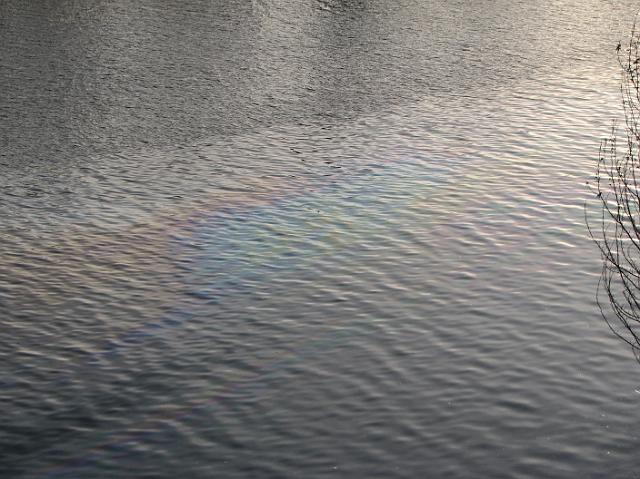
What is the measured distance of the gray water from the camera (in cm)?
1327

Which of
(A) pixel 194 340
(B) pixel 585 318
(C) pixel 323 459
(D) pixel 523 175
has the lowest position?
(C) pixel 323 459

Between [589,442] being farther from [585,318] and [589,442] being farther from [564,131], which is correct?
[564,131]

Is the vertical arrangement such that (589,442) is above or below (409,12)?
below

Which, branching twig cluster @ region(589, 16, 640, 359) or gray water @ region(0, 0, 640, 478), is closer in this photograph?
gray water @ region(0, 0, 640, 478)

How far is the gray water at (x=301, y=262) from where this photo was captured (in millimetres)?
13273

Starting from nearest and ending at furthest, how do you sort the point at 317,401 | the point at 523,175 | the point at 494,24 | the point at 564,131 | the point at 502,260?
the point at 317,401
the point at 502,260
the point at 523,175
the point at 564,131
the point at 494,24

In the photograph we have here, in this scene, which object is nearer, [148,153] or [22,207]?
[22,207]

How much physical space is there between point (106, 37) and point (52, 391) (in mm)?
20804

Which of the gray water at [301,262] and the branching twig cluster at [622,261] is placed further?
the branching twig cluster at [622,261]

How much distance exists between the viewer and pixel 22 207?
20578 mm

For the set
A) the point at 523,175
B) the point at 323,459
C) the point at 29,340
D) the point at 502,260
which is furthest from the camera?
the point at 523,175

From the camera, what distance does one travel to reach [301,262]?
18.5 metres

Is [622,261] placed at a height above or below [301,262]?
above

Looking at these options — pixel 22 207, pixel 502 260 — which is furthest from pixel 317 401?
pixel 22 207
